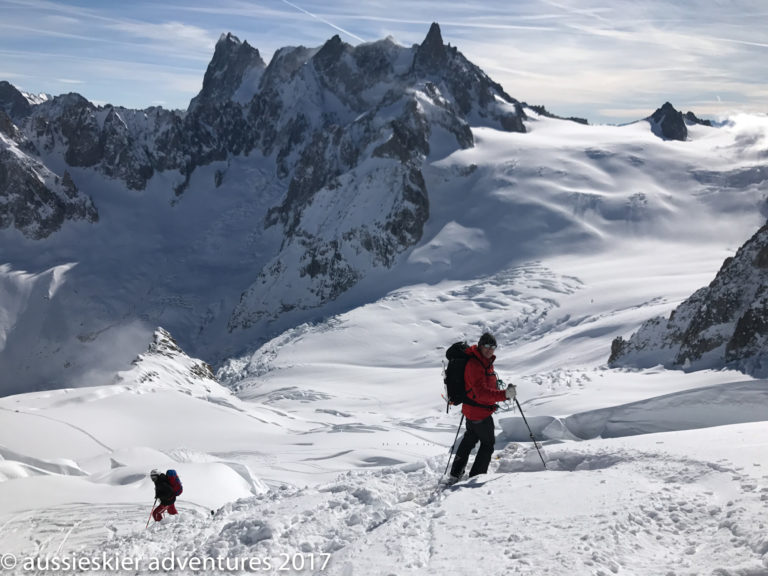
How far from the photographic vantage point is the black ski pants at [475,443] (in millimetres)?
9227

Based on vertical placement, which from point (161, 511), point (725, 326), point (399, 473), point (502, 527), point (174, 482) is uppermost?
point (725, 326)

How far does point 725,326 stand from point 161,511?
79.6ft

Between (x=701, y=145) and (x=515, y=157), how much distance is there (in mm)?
42593

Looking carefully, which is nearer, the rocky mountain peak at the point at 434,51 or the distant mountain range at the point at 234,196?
the distant mountain range at the point at 234,196

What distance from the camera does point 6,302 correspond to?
411 ft

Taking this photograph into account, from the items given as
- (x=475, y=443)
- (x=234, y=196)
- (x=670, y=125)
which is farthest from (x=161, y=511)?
(x=234, y=196)

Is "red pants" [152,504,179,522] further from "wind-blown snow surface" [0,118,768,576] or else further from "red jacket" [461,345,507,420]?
"red jacket" [461,345,507,420]

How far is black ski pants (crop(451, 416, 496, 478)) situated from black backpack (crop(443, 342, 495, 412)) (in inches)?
12.8

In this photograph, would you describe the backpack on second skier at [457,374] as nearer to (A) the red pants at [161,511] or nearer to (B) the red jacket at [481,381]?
(B) the red jacket at [481,381]

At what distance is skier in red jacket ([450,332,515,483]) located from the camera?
8.92 metres

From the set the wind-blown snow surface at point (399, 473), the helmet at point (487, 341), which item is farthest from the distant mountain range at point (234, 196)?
the helmet at point (487, 341)

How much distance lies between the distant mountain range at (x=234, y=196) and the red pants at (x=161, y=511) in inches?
3478

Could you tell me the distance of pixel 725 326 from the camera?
27062mm

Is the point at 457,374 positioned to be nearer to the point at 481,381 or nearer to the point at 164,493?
the point at 481,381
